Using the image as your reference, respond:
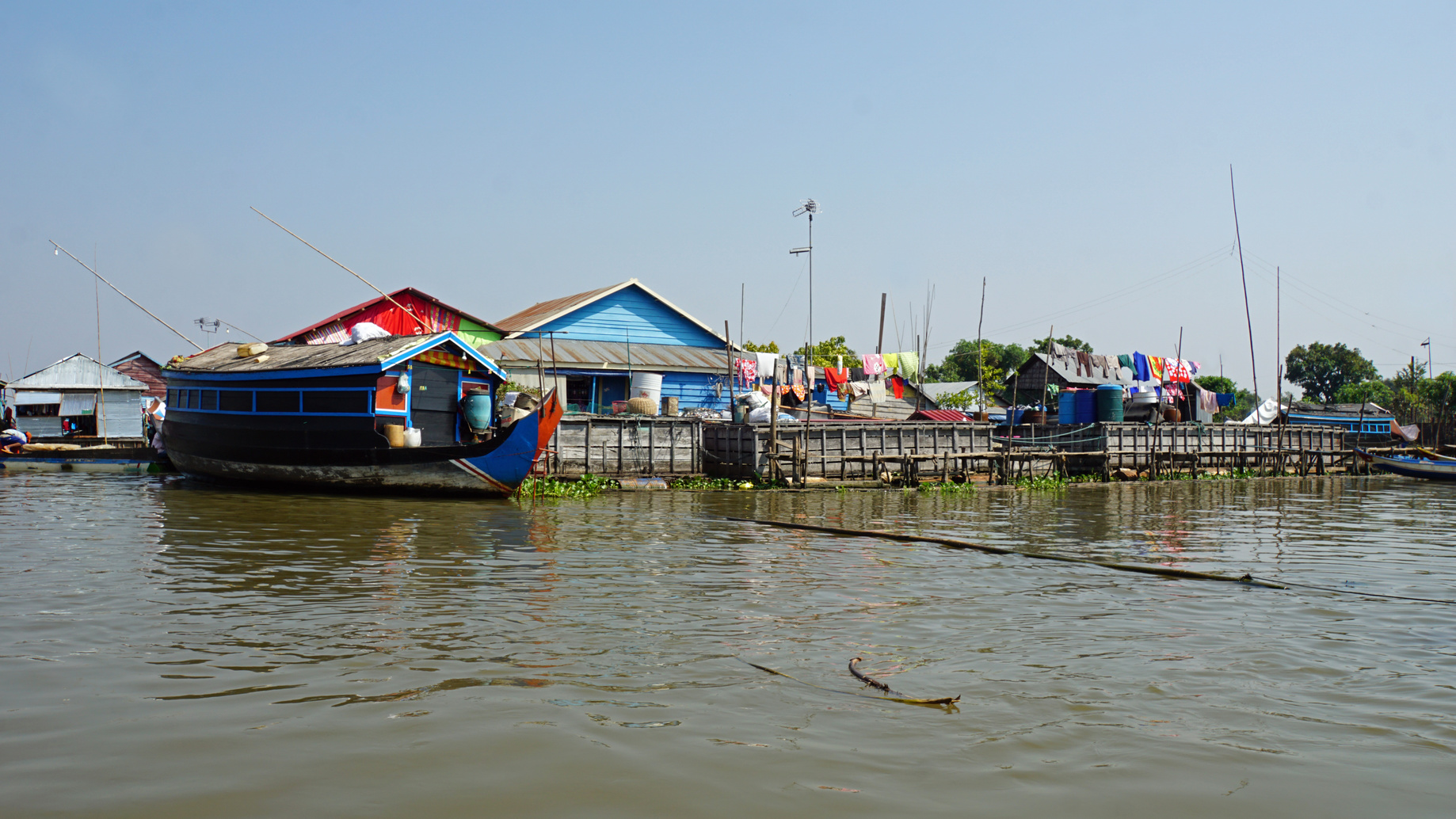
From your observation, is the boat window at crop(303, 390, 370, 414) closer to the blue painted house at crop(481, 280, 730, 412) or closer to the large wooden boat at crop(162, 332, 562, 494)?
the large wooden boat at crop(162, 332, 562, 494)

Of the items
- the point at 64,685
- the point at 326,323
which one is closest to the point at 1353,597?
the point at 64,685

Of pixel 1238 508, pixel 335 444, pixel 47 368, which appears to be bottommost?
pixel 1238 508

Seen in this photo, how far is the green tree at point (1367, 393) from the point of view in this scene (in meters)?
57.7

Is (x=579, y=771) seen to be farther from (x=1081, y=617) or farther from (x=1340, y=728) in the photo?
(x=1081, y=617)

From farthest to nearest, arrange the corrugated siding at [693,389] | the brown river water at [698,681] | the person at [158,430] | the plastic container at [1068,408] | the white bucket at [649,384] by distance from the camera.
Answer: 1. the plastic container at [1068,408]
2. the corrugated siding at [693,389]
3. the white bucket at [649,384]
4. the person at [158,430]
5. the brown river water at [698,681]

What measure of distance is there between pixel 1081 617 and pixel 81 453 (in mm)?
27669

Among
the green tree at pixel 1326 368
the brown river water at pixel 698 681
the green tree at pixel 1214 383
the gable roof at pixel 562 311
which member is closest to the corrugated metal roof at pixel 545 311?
the gable roof at pixel 562 311

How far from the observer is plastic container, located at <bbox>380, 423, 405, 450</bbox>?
1789cm

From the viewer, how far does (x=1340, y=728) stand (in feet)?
16.4

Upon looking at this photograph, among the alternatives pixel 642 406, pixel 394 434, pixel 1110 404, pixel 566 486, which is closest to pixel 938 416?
pixel 1110 404

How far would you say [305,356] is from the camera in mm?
19828

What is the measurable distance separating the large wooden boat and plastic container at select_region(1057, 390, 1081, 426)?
59.2ft

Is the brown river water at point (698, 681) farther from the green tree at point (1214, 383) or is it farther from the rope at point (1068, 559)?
the green tree at point (1214, 383)

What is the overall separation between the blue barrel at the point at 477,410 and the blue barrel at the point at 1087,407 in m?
19.0
